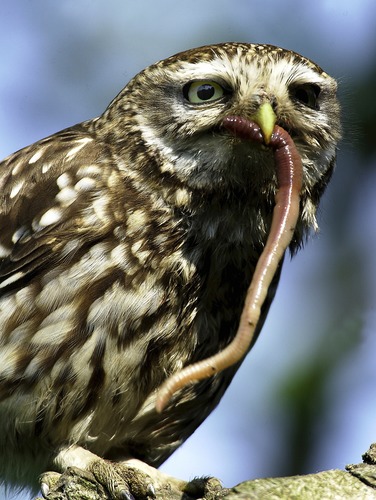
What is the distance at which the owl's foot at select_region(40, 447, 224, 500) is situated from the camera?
3.86 meters

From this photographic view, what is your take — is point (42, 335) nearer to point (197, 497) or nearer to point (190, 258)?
point (190, 258)

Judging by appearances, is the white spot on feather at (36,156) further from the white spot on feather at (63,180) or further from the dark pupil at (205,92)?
the dark pupil at (205,92)

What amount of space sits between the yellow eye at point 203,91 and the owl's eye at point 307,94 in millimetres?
332

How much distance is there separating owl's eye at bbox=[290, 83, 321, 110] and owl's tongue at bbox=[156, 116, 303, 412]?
1.21 ft

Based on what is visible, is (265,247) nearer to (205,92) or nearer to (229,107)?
(229,107)

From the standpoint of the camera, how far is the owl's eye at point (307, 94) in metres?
4.76

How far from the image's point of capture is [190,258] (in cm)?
472

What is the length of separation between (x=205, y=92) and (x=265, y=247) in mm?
954

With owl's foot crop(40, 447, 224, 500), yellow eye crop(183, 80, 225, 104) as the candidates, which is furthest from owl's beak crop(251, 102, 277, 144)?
owl's foot crop(40, 447, 224, 500)

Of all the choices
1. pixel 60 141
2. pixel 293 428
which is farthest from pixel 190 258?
pixel 293 428

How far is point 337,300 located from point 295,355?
55 cm

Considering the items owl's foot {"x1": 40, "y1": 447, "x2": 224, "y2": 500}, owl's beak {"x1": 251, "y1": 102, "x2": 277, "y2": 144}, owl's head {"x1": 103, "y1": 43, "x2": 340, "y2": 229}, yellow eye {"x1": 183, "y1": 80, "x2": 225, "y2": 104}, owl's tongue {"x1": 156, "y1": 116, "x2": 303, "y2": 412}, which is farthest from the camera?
yellow eye {"x1": 183, "y1": 80, "x2": 225, "y2": 104}

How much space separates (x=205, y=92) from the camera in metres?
4.69

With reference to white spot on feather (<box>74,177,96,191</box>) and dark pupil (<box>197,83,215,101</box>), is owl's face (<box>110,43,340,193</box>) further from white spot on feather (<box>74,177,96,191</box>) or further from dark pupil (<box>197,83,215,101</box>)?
white spot on feather (<box>74,177,96,191</box>)
